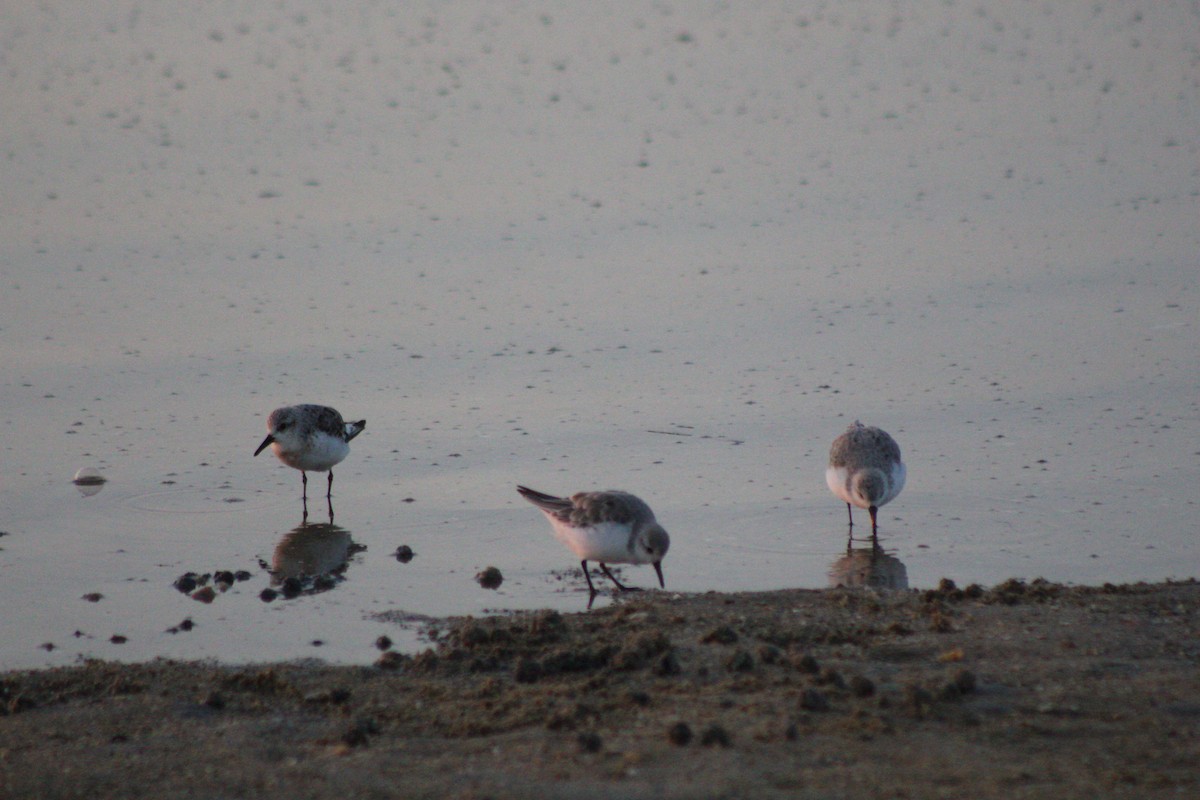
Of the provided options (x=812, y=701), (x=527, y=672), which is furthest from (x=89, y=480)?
(x=812, y=701)

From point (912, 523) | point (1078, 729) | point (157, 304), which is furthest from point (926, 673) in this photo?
point (157, 304)

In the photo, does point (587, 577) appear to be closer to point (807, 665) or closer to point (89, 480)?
point (807, 665)

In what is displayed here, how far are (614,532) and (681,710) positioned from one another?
2.27 meters

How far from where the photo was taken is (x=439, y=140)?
18.5 meters

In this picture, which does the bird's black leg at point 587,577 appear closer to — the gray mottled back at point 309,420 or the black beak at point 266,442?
the gray mottled back at point 309,420

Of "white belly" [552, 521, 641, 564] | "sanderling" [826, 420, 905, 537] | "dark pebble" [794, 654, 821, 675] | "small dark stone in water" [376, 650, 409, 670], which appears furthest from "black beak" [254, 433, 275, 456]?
"dark pebble" [794, 654, 821, 675]

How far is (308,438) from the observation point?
9.79 metres

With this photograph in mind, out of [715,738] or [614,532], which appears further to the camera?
[614,532]

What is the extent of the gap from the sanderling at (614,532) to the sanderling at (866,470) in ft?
4.91

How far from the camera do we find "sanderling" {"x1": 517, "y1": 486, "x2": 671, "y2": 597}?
311 inches

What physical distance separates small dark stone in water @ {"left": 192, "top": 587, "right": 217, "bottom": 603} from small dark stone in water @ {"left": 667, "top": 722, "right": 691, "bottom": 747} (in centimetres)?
347

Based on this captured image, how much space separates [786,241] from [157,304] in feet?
19.8

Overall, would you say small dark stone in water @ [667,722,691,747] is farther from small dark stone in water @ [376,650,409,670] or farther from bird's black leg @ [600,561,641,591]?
bird's black leg @ [600,561,641,591]

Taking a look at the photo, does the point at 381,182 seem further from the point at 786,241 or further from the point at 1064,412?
the point at 1064,412
